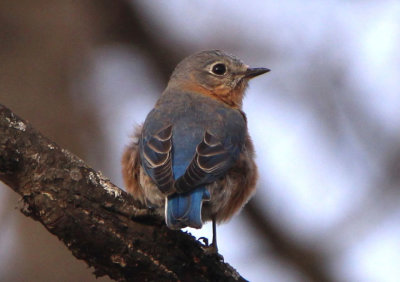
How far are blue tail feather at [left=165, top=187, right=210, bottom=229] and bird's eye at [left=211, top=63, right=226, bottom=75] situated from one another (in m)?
2.53

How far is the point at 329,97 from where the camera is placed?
9.16 meters

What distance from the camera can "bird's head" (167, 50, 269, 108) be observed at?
298 inches

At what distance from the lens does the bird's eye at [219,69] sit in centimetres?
776

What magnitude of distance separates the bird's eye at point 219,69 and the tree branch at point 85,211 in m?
3.28

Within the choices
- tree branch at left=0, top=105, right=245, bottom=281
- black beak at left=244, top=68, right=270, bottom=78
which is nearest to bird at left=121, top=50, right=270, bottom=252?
tree branch at left=0, top=105, right=245, bottom=281

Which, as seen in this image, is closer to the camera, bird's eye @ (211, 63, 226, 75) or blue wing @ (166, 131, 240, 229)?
blue wing @ (166, 131, 240, 229)

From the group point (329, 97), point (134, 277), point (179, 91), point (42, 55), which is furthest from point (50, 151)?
point (329, 97)

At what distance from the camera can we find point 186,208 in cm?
509

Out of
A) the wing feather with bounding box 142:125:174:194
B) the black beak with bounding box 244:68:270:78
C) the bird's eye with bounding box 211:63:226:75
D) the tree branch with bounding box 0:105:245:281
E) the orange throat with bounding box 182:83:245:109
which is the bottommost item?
the tree branch with bounding box 0:105:245:281

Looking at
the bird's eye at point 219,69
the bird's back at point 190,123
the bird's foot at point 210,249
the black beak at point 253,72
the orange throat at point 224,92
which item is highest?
the black beak at point 253,72

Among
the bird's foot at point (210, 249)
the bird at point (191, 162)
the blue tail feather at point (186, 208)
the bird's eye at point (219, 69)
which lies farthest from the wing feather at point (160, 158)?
the bird's eye at point (219, 69)

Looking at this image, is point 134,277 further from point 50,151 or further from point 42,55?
point 42,55

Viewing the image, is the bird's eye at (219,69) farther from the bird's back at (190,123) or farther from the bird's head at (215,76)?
the bird's back at (190,123)

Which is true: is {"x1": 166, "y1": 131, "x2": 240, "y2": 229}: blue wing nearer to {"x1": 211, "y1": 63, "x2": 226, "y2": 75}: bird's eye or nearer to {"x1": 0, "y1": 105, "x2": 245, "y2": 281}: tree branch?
{"x1": 0, "y1": 105, "x2": 245, "y2": 281}: tree branch
